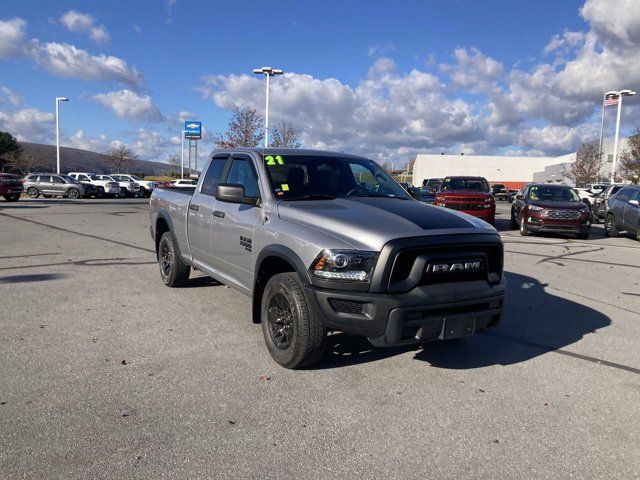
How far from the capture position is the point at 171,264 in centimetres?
709

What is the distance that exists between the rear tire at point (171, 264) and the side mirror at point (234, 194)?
2.34 m

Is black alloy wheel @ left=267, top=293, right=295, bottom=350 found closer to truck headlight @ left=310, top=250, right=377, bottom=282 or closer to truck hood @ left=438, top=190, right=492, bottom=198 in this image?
truck headlight @ left=310, top=250, right=377, bottom=282

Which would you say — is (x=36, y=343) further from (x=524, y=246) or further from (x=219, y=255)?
(x=524, y=246)

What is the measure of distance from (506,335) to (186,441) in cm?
358

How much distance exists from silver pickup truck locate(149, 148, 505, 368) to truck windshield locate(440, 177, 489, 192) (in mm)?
12567

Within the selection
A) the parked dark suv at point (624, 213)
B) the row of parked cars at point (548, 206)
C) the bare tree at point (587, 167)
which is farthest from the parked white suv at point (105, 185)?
the bare tree at point (587, 167)

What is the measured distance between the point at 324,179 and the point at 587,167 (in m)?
63.1

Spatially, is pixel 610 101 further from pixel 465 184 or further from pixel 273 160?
pixel 273 160

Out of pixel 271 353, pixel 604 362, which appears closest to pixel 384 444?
pixel 271 353

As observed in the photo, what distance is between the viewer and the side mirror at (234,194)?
4.73 meters

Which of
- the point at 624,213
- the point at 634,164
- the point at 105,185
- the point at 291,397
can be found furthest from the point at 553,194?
the point at 634,164

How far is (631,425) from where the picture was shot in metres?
3.58

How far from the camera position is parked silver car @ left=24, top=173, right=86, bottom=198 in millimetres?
34594

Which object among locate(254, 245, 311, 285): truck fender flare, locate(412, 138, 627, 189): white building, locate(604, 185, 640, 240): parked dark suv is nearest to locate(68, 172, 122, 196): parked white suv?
locate(604, 185, 640, 240): parked dark suv
